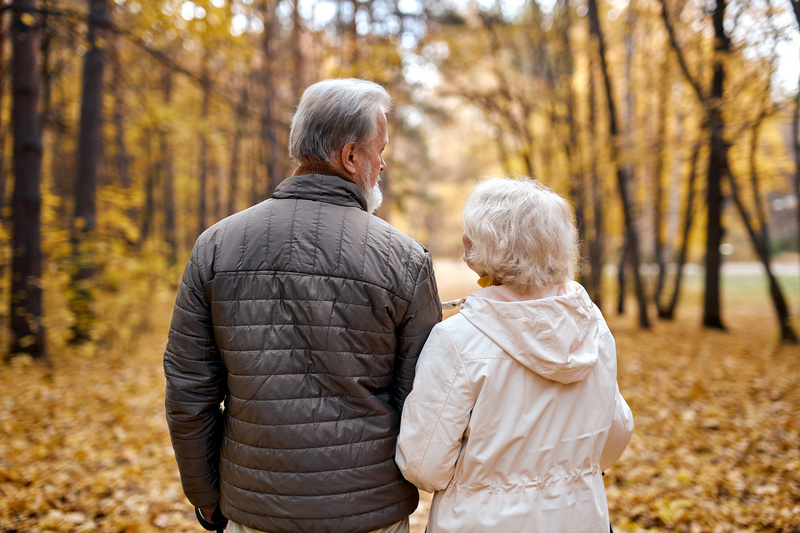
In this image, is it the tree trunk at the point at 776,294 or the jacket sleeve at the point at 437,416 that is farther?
the tree trunk at the point at 776,294

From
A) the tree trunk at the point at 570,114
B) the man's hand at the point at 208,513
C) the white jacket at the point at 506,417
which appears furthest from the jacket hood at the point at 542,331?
the tree trunk at the point at 570,114

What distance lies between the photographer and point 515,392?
139cm

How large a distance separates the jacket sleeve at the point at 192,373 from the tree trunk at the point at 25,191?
20.2 ft

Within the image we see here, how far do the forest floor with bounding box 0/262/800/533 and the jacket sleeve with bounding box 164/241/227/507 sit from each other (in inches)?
83.7

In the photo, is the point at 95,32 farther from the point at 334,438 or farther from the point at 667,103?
the point at 667,103

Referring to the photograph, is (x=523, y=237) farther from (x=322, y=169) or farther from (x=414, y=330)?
(x=322, y=169)

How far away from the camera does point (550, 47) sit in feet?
38.5

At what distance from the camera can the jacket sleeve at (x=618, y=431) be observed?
1586 millimetres

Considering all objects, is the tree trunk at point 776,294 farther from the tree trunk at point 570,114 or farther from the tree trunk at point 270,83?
the tree trunk at point 270,83

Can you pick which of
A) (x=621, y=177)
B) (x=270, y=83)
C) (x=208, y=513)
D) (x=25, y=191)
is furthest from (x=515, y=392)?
(x=270, y=83)

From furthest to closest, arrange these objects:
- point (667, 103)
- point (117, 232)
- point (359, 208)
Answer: point (667, 103)
point (117, 232)
point (359, 208)

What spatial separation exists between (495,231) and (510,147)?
1482cm

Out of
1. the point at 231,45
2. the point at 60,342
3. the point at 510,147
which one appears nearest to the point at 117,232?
the point at 60,342

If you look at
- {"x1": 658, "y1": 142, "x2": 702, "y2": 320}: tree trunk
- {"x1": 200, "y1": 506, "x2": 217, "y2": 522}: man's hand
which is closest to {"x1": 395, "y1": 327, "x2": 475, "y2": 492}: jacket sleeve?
{"x1": 200, "y1": 506, "x2": 217, "y2": 522}: man's hand
